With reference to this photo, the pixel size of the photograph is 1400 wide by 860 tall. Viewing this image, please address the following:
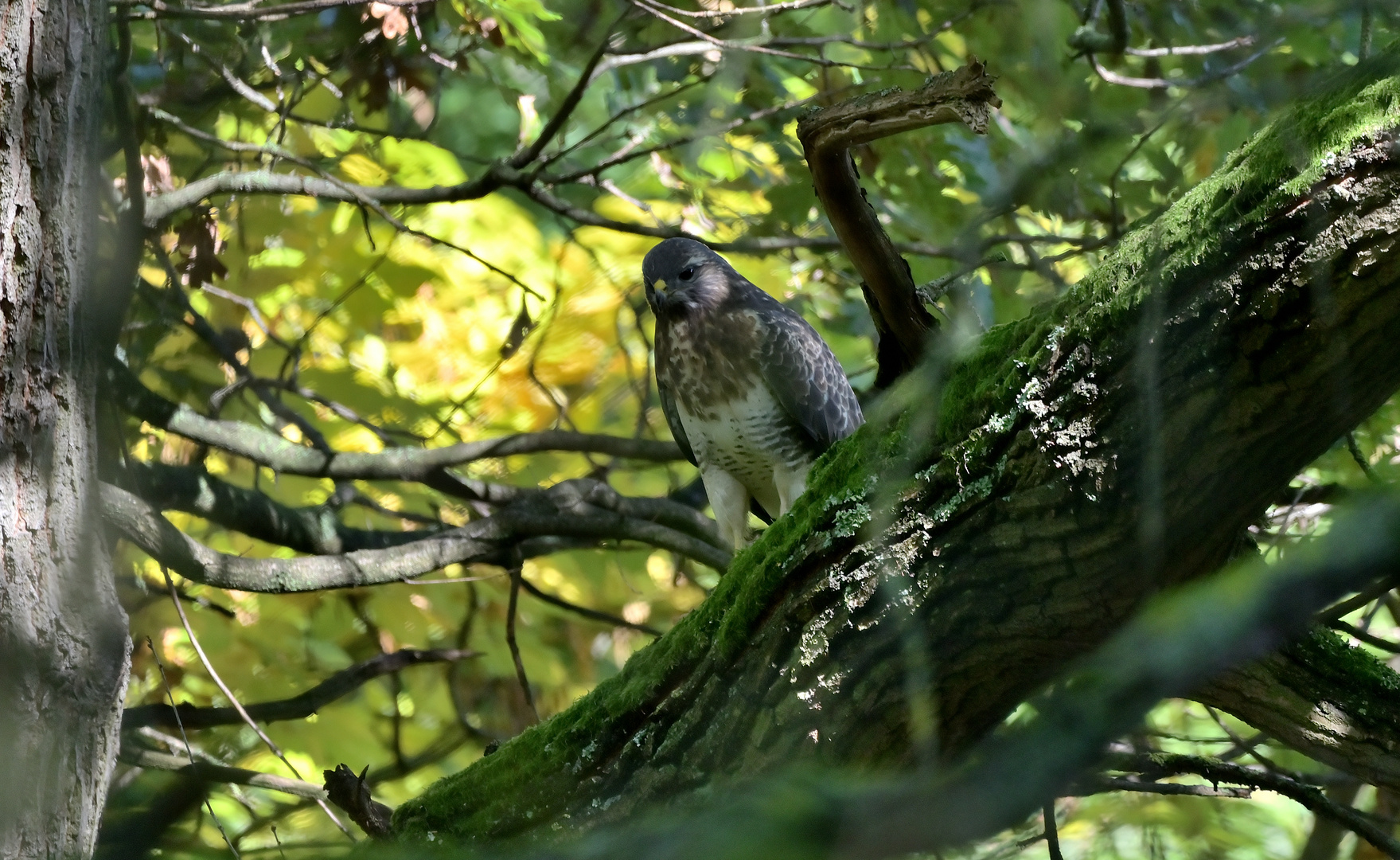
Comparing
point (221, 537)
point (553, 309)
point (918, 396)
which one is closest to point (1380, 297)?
point (918, 396)

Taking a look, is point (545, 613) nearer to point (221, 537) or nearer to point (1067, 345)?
point (221, 537)

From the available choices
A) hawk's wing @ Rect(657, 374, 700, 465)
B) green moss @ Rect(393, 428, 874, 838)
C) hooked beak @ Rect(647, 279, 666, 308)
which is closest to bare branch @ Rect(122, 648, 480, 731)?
green moss @ Rect(393, 428, 874, 838)

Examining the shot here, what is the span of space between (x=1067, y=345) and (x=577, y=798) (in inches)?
53.5

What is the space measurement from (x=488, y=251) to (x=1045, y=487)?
4.28m

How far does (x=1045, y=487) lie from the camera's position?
175 cm

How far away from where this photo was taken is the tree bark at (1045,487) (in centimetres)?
152

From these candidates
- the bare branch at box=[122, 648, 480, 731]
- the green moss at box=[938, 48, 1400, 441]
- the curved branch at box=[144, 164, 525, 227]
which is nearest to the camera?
the green moss at box=[938, 48, 1400, 441]

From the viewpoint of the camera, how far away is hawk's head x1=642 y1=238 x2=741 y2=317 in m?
4.46

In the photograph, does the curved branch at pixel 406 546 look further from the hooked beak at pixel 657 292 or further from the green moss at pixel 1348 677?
the green moss at pixel 1348 677

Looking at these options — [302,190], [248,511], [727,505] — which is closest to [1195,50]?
[727,505]

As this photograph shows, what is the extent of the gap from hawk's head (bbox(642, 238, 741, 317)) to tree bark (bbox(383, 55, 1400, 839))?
2.18m

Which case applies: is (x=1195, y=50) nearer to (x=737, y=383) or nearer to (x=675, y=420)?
(x=737, y=383)

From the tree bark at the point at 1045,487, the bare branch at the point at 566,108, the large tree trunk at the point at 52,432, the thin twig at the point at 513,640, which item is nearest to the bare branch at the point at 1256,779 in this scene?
the tree bark at the point at 1045,487

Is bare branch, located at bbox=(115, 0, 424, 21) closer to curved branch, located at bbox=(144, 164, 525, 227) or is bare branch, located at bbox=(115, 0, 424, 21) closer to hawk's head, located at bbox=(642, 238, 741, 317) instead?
curved branch, located at bbox=(144, 164, 525, 227)
